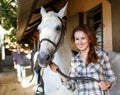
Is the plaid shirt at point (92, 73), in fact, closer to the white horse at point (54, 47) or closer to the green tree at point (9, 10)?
the white horse at point (54, 47)

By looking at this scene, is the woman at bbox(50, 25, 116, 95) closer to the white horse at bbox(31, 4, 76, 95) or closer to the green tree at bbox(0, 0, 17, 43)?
the white horse at bbox(31, 4, 76, 95)

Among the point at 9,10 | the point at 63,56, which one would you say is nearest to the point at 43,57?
the point at 63,56

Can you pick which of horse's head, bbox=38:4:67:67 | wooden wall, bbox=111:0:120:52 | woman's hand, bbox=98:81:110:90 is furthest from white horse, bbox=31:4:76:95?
woman's hand, bbox=98:81:110:90

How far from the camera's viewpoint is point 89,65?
2.36 metres

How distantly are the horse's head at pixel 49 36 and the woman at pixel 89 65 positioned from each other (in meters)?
0.53

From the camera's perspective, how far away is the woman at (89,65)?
234cm

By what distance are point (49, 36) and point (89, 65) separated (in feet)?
2.91

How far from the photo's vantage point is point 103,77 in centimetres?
237

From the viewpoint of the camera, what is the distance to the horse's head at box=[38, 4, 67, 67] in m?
2.94

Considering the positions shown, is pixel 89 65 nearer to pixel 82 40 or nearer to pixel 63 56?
pixel 82 40

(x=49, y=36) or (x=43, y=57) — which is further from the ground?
(x=49, y=36)

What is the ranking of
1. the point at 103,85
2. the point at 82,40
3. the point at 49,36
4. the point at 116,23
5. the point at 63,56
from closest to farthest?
the point at 103,85 → the point at 82,40 → the point at 49,36 → the point at 63,56 → the point at 116,23

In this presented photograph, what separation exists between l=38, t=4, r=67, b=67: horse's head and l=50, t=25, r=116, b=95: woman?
0.53 meters

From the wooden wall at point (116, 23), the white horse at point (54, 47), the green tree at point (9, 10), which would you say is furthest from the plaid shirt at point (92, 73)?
the green tree at point (9, 10)
